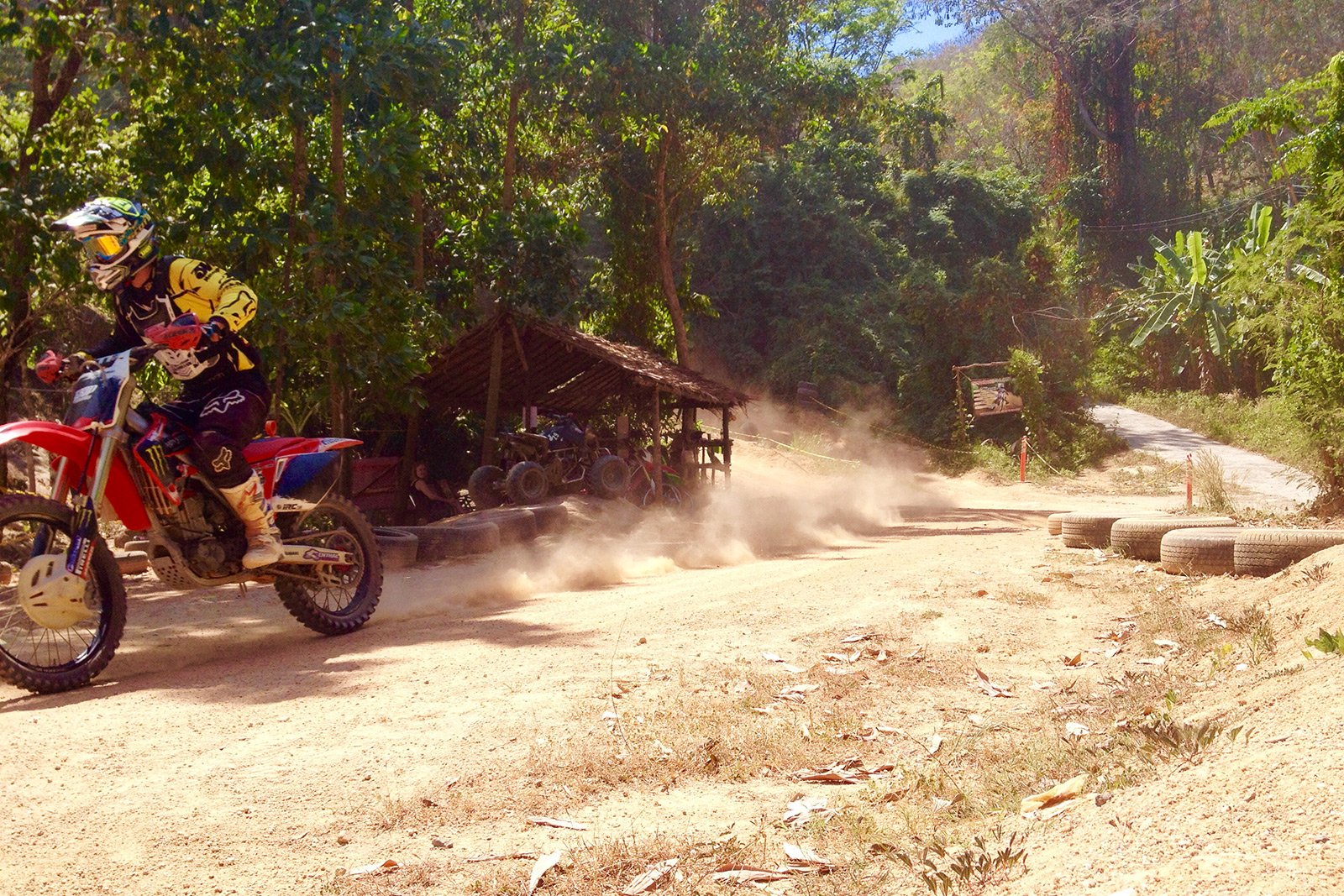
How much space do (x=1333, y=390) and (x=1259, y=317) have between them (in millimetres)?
1683

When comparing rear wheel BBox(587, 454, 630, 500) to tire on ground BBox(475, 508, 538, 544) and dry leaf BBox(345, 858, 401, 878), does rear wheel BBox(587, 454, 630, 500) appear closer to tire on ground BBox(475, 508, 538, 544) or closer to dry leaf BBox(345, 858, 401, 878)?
tire on ground BBox(475, 508, 538, 544)

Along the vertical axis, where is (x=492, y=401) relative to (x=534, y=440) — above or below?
above

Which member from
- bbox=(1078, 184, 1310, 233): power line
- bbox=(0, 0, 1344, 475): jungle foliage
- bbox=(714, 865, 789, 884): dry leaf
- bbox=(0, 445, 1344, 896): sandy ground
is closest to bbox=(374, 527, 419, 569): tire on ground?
bbox=(0, 445, 1344, 896): sandy ground

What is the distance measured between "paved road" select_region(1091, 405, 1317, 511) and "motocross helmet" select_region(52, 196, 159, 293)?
1858cm

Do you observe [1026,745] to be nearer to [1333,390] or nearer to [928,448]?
[1333,390]

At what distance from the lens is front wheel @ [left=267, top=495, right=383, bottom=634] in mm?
7246

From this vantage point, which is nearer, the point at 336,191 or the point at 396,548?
the point at 396,548

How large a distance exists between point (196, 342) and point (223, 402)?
0.50 metres

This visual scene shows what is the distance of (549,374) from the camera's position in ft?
70.4

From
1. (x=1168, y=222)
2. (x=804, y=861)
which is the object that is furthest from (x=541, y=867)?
(x=1168, y=222)

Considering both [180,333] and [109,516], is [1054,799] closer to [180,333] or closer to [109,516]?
[180,333]

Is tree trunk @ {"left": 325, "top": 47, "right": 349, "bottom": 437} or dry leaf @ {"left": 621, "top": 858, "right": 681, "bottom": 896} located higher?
tree trunk @ {"left": 325, "top": 47, "right": 349, "bottom": 437}

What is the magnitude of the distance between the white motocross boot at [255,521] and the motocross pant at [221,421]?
0.07 metres

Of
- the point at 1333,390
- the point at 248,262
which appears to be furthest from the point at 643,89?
the point at 1333,390
